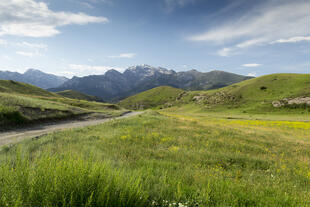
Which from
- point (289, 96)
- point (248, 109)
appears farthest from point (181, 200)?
point (289, 96)

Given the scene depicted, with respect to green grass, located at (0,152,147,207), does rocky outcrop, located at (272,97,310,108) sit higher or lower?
higher

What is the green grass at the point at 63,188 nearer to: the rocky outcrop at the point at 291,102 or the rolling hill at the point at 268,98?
the rolling hill at the point at 268,98

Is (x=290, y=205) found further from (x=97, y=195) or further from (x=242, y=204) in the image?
(x=97, y=195)

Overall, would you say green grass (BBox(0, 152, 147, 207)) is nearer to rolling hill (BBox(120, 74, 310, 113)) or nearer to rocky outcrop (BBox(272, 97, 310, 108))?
rolling hill (BBox(120, 74, 310, 113))

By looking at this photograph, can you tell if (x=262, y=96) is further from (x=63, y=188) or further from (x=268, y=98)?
(x=63, y=188)

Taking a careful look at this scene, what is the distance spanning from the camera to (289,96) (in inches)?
3194

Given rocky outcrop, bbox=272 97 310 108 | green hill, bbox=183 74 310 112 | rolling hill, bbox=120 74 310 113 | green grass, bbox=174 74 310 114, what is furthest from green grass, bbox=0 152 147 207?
rocky outcrop, bbox=272 97 310 108

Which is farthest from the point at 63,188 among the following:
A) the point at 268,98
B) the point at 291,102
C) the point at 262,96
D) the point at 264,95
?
the point at 264,95

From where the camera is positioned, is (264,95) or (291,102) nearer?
(291,102)

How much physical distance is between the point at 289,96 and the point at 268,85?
27.6m

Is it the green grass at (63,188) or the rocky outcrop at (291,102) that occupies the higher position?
the rocky outcrop at (291,102)

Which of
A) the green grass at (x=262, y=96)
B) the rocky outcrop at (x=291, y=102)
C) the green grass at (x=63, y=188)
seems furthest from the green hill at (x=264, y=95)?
the green grass at (x=63, y=188)

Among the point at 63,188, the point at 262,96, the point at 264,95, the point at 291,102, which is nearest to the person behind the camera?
the point at 63,188

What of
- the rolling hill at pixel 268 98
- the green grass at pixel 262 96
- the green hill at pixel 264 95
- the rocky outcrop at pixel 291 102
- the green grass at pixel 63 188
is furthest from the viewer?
the green hill at pixel 264 95
